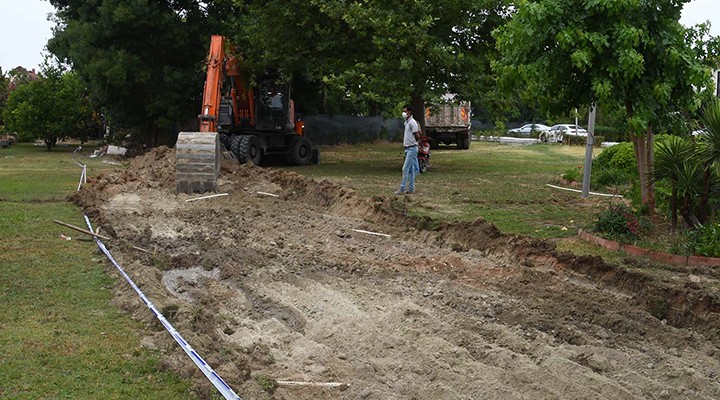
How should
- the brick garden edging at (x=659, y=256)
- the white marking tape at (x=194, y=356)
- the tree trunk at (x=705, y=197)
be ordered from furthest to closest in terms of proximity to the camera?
the tree trunk at (x=705, y=197) < the brick garden edging at (x=659, y=256) < the white marking tape at (x=194, y=356)

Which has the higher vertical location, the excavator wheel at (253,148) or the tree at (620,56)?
the tree at (620,56)

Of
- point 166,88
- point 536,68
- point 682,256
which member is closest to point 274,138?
point 166,88

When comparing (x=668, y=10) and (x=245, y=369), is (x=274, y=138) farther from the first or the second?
(x=245, y=369)

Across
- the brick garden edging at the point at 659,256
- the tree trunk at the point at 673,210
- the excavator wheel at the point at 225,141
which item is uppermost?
the excavator wheel at the point at 225,141

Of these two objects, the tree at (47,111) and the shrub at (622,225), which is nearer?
the shrub at (622,225)

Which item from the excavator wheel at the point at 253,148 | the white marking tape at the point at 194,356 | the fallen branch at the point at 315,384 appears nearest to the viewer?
the white marking tape at the point at 194,356

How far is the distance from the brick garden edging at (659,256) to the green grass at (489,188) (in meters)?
1.26

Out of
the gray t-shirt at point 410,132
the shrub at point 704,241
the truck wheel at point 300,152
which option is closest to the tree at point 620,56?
the shrub at point 704,241

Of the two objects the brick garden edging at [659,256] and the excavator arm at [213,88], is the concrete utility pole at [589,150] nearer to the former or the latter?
the brick garden edging at [659,256]

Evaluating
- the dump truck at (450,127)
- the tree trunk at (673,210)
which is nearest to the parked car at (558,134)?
the dump truck at (450,127)

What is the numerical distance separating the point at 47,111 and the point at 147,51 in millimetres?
11163

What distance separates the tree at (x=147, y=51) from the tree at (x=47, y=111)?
8.05 m

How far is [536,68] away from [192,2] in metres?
24.0

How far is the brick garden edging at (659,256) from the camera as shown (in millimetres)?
10859
